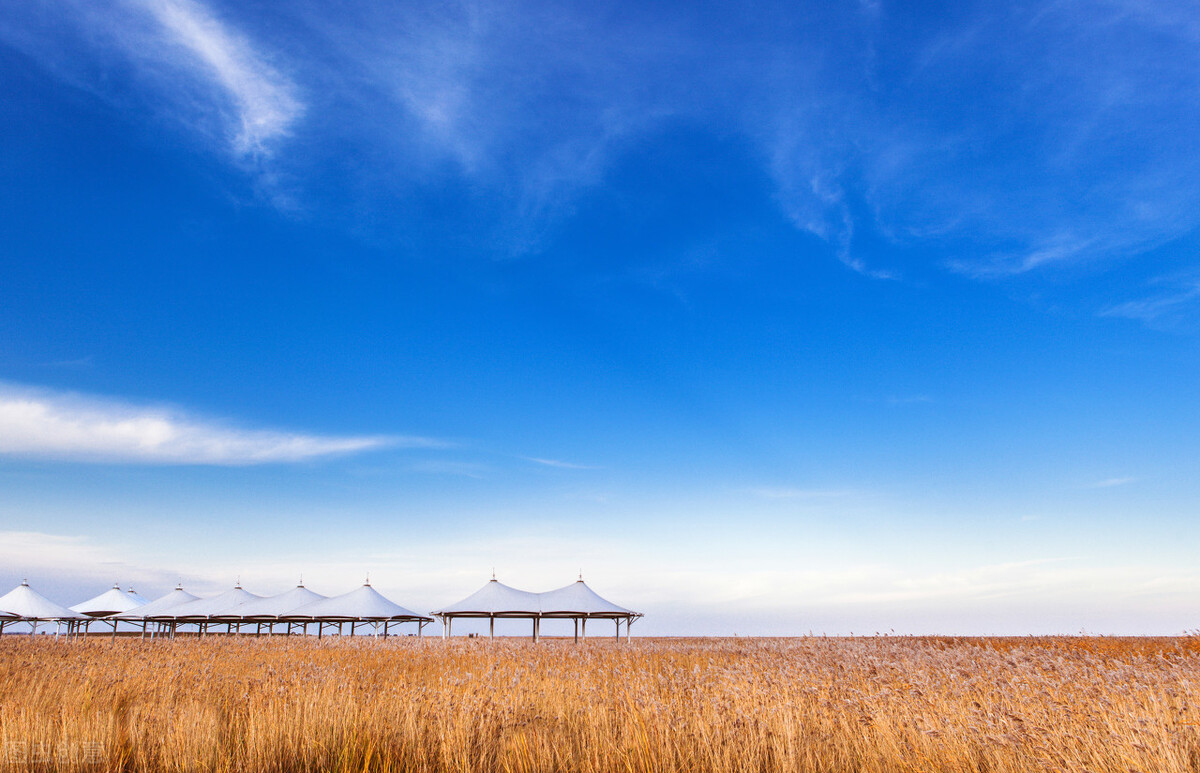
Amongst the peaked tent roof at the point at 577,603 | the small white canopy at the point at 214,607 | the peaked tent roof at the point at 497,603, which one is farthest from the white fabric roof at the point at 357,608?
the peaked tent roof at the point at 577,603

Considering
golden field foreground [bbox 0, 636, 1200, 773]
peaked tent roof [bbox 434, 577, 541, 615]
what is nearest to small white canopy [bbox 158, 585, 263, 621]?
peaked tent roof [bbox 434, 577, 541, 615]

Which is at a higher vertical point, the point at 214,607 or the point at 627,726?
the point at 627,726

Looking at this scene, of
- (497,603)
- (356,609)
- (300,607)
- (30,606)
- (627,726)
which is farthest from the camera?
(30,606)

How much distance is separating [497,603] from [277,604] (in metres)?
16.6

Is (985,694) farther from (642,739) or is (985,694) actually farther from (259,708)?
(259,708)

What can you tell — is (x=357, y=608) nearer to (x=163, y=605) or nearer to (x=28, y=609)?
(x=163, y=605)

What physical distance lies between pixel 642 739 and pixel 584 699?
2214mm

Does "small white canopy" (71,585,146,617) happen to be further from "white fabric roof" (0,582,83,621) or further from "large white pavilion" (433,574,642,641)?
"large white pavilion" (433,574,642,641)

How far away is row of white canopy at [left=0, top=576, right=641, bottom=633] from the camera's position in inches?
1439

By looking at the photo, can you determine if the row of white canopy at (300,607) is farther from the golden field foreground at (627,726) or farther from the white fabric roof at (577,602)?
the golden field foreground at (627,726)

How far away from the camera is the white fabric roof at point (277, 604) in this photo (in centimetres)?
4222

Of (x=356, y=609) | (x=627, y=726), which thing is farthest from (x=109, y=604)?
(x=627, y=726)

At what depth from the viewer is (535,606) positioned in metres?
36.7

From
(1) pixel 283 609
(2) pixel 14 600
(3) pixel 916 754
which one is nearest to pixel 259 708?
(3) pixel 916 754
